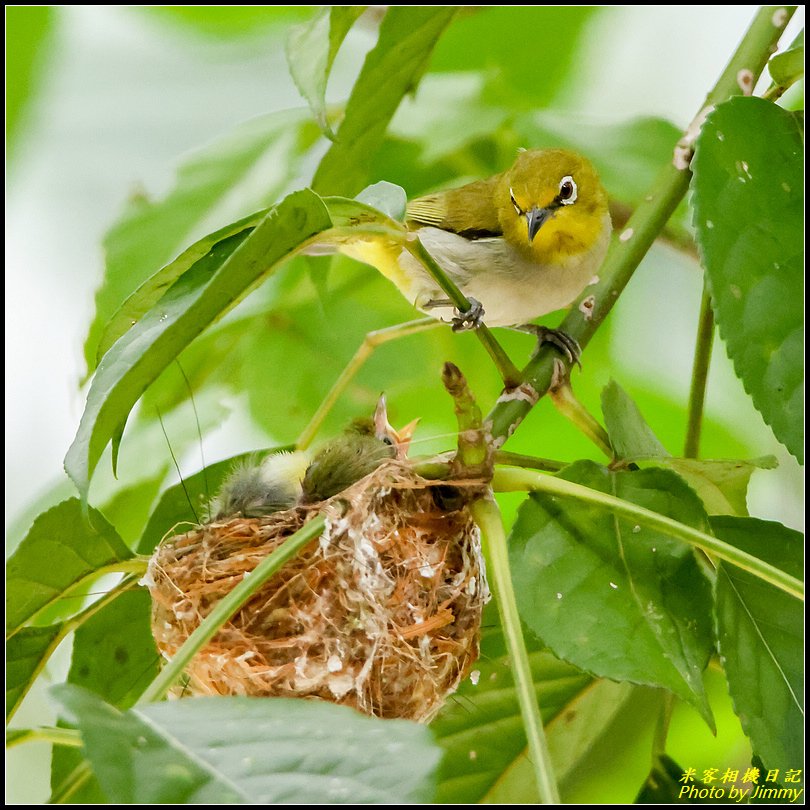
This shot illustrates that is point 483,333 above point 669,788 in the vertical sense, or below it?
above

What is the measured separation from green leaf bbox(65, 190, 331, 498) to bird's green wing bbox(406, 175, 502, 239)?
1.59 meters

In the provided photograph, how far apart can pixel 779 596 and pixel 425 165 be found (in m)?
1.23

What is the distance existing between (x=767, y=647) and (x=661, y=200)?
2.26ft

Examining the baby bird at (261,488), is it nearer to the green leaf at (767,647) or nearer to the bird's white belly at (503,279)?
the bird's white belly at (503,279)

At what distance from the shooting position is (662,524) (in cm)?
111

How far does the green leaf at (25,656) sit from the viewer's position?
139cm

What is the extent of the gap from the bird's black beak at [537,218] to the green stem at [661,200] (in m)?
0.86

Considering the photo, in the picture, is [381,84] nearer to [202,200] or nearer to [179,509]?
[202,200]

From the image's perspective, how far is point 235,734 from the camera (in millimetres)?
860

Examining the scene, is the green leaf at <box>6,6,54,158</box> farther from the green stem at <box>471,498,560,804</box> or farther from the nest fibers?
the green stem at <box>471,498,560,804</box>

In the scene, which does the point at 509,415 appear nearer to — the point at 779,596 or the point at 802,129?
the point at 779,596

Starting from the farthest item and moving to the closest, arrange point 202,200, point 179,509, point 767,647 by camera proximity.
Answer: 1. point 202,200
2. point 179,509
3. point 767,647

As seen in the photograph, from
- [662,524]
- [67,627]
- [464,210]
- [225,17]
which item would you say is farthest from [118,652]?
[225,17]

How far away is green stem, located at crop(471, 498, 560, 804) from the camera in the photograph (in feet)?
2.95
